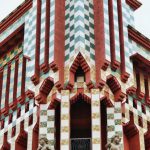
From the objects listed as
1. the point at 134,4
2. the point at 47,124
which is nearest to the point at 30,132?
the point at 47,124

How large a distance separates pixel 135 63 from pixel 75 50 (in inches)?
117

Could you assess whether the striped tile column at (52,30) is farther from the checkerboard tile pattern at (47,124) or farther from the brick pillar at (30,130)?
the brick pillar at (30,130)

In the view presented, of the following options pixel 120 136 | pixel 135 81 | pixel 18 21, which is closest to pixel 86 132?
pixel 120 136

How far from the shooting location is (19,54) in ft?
96.1

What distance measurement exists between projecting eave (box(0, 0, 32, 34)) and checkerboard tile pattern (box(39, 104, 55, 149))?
160 inches

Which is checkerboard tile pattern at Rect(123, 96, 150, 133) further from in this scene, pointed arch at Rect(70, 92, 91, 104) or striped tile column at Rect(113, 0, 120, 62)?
pointed arch at Rect(70, 92, 91, 104)

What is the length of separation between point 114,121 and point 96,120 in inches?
21.4

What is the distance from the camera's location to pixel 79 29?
26.8m

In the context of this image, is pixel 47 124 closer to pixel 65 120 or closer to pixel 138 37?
pixel 65 120

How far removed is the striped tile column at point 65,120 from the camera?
2520 centimetres

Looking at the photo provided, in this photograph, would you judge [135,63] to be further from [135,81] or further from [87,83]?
[87,83]

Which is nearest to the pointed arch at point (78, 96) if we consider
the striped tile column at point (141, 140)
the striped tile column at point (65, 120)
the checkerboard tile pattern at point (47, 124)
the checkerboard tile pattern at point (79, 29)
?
the striped tile column at point (65, 120)

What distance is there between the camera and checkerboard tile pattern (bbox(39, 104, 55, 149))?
25703mm

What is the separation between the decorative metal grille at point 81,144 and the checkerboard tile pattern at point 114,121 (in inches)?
20.5
